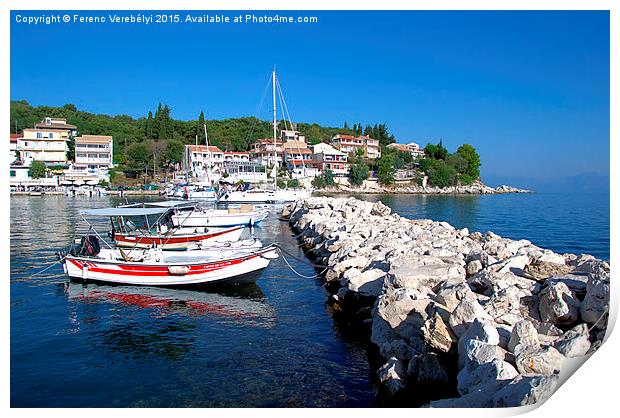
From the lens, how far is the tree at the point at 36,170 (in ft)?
208

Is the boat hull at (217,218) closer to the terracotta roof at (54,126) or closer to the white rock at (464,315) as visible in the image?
the white rock at (464,315)

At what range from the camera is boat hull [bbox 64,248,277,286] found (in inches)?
574

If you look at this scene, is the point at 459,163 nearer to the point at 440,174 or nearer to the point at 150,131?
the point at 440,174

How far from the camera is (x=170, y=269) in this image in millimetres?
14445

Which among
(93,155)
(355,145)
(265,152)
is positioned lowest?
(93,155)

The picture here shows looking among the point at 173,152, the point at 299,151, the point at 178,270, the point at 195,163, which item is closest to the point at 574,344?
the point at 178,270

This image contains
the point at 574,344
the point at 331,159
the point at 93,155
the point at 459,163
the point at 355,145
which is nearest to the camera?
the point at 574,344

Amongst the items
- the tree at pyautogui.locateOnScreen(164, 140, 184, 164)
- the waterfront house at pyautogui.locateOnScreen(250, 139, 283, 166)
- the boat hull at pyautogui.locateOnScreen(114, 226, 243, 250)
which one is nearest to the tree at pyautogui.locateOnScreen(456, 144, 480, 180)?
the waterfront house at pyautogui.locateOnScreen(250, 139, 283, 166)

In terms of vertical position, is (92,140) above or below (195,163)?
above

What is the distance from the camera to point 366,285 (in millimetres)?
11250

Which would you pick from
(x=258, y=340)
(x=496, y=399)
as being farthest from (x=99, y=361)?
(x=496, y=399)

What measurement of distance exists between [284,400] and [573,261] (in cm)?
678

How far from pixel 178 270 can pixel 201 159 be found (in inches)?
2268

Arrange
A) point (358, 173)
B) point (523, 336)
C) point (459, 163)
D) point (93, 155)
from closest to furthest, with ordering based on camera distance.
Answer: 1. point (523, 336)
2. point (93, 155)
3. point (358, 173)
4. point (459, 163)
